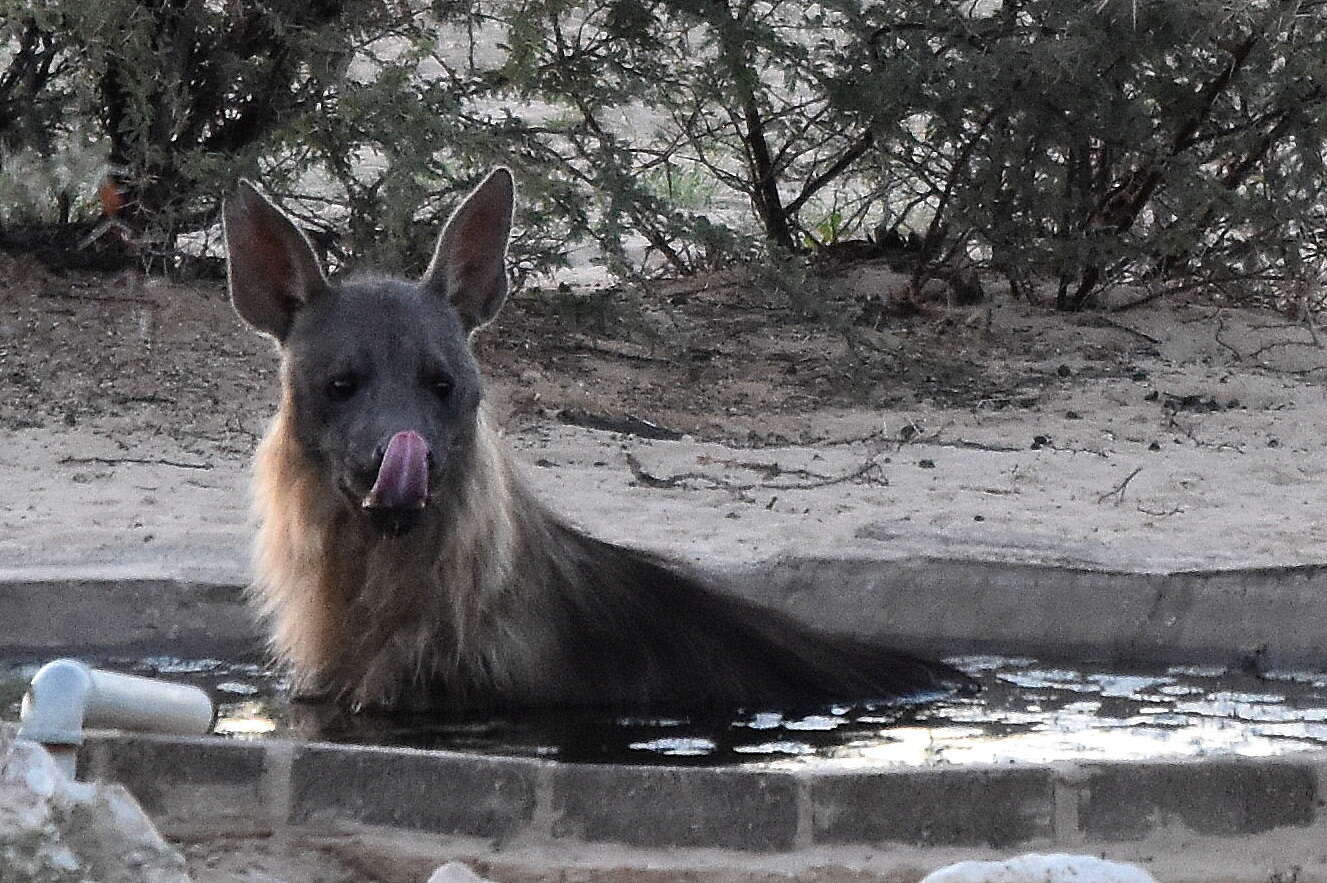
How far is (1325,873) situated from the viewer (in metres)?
3.40

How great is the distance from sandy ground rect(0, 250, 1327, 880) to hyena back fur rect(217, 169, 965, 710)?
74 cm

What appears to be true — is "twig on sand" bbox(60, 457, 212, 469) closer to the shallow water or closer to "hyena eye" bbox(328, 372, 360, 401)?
A: the shallow water

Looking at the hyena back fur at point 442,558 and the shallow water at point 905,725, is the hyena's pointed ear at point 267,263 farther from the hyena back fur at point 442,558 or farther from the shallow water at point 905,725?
the shallow water at point 905,725

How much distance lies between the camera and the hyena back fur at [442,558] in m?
4.55

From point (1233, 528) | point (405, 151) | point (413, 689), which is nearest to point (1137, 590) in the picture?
point (1233, 528)

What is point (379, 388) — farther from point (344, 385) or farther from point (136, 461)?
point (136, 461)

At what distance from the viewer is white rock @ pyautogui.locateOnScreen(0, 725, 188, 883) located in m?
2.65

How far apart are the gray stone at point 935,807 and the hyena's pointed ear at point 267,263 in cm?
197

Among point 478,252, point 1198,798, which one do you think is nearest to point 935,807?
point 1198,798

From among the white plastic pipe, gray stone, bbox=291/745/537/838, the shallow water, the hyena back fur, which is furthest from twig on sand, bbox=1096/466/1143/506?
the white plastic pipe

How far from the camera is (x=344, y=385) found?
4543 millimetres

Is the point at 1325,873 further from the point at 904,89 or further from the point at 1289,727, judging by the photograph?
the point at 904,89

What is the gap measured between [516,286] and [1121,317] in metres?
3.07

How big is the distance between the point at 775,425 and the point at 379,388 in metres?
4.04
